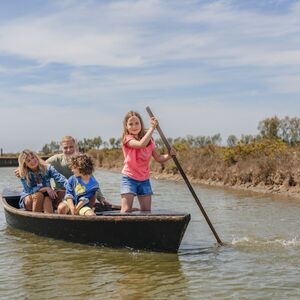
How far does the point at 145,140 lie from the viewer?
24.8ft

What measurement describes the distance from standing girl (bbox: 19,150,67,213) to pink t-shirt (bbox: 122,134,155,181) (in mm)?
1571

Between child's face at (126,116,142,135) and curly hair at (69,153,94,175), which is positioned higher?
child's face at (126,116,142,135)

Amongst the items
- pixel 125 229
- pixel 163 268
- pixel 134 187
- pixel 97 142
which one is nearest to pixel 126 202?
pixel 134 187

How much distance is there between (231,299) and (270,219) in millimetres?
6052

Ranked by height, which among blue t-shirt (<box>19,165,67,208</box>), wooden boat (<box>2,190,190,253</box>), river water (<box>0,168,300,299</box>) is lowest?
river water (<box>0,168,300,299</box>)

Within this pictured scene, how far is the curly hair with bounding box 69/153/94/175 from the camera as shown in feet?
26.3

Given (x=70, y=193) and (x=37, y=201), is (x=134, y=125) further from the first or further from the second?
(x=37, y=201)

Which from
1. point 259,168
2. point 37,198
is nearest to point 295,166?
point 259,168

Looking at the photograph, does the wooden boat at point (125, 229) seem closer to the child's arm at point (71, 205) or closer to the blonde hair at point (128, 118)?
the child's arm at point (71, 205)

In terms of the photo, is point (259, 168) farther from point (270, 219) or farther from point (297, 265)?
point (297, 265)

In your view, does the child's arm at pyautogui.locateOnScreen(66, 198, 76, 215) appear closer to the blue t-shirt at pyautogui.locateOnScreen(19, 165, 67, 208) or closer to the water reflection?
the water reflection

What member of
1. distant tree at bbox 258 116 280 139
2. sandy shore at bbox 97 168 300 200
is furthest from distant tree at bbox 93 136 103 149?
sandy shore at bbox 97 168 300 200

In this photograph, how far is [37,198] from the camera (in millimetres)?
9055

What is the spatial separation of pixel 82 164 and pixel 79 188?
1.25 feet
